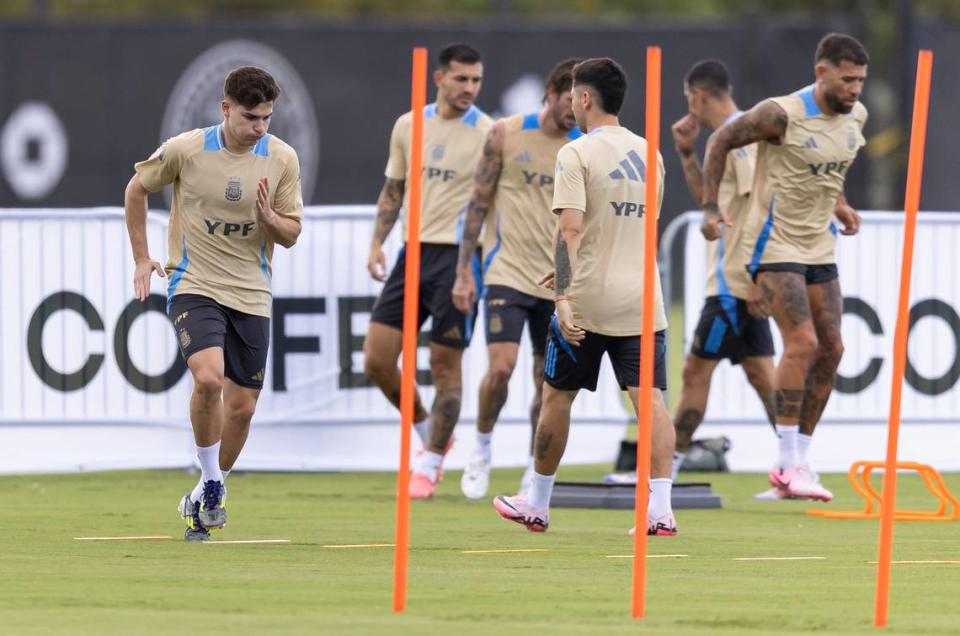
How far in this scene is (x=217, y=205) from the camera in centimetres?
941

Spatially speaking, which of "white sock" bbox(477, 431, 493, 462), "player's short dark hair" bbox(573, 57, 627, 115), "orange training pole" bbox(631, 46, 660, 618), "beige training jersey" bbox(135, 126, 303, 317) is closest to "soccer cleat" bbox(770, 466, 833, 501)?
"white sock" bbox(477, 431, 493, 462)

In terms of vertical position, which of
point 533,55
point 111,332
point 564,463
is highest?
point 533,55

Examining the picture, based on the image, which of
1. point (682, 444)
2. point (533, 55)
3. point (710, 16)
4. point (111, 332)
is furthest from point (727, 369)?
point (710, 16)

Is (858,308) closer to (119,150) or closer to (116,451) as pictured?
(116,451)

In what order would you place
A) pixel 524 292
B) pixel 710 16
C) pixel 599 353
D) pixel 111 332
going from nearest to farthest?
pixel 599 353, pixel 524 292, pixel 111 332, pixel 710 16

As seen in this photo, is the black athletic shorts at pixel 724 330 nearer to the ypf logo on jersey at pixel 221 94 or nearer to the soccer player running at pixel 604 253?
the soccer player running at pixel 604 253

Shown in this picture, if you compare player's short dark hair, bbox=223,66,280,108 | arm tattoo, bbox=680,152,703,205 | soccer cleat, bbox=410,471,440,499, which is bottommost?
soccer cleat, bbox=410,471,440,499

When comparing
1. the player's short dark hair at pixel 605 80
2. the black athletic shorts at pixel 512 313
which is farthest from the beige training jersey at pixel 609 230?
the black athletic shorts at pixel 512 313

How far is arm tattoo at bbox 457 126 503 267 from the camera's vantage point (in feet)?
38.2

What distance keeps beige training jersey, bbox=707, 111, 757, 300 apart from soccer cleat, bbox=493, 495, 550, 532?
2.77 m

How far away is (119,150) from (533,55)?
5243 millimetres

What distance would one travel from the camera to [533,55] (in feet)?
84.4

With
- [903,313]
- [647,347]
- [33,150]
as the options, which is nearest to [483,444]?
[647,347]

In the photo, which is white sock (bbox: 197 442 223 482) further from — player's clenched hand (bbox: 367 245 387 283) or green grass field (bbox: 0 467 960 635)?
player's clenched hand (bbox: 367 245 387 283)
